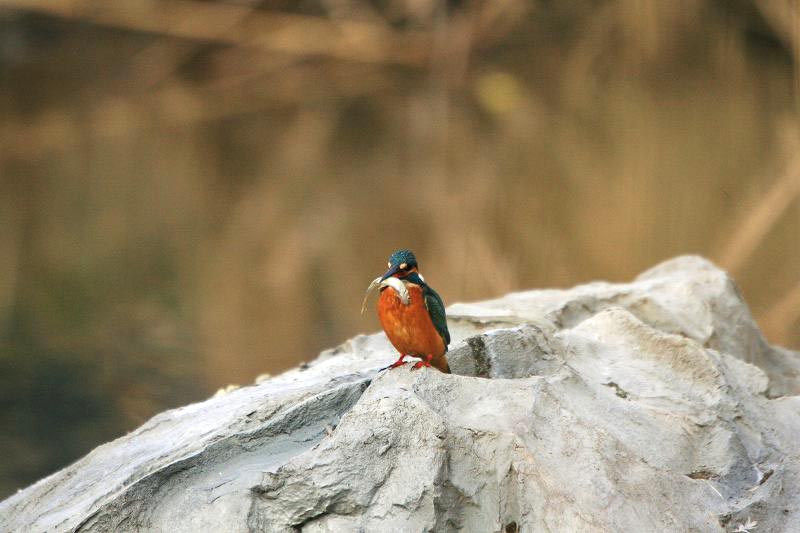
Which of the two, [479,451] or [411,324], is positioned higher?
[411,324]

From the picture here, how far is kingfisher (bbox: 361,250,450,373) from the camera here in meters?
1.94

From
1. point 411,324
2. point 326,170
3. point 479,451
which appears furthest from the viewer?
point 326,170

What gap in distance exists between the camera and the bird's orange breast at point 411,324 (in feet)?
6.34

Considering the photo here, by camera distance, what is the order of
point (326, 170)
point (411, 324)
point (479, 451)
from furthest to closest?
point (326, 170) → point (411, 324) → point (479, 451)

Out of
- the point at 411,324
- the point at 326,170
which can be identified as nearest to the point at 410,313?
the point at 411,324

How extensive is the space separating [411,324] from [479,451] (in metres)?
0.29

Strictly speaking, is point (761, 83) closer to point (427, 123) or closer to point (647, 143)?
point (647, 143)

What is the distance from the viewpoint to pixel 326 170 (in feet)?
25.0

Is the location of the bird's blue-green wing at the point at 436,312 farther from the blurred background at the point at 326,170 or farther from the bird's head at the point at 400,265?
the blurred background at the point at 326,170

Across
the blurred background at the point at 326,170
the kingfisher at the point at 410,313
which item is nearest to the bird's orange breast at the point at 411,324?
the kingfisher at the point at 410,313

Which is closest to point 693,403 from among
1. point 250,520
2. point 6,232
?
point 250,520

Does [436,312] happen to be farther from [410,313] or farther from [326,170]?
[326,170]

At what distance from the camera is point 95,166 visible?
7406 mm

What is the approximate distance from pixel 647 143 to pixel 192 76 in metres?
5.14
